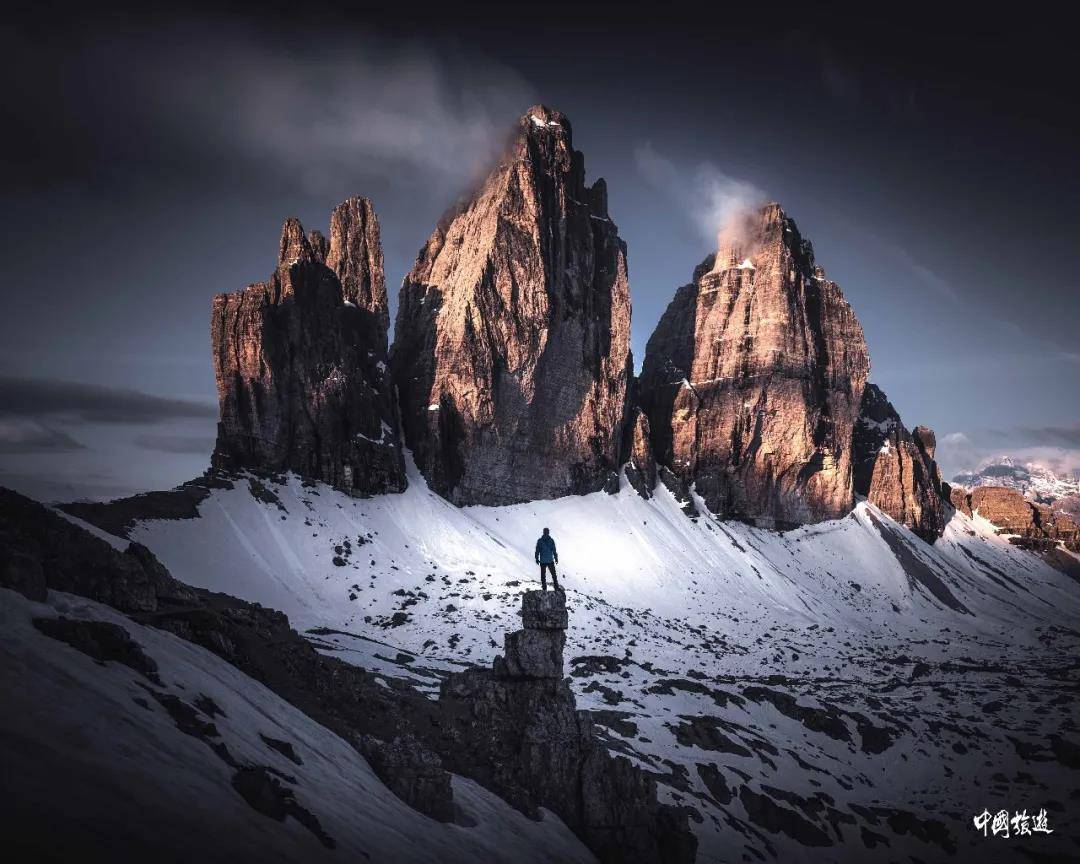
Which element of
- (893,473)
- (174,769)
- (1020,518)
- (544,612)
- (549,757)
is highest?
(893,473)

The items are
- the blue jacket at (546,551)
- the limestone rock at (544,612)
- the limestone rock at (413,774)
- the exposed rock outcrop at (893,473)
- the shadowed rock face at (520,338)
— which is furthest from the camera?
the exposed rock outcrop at (893,473)

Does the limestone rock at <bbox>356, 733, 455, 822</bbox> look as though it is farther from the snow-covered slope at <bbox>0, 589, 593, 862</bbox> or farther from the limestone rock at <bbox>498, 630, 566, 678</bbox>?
the limestone rock at <bbox>498, 630, 566, 678</bbox>

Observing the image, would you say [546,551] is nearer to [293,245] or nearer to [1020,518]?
[293,245]

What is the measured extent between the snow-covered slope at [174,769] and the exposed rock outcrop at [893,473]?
154111mm

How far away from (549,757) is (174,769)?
1566cm

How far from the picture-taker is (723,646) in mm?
73000

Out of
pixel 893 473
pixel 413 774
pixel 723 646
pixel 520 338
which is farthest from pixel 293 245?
pixel 893 473

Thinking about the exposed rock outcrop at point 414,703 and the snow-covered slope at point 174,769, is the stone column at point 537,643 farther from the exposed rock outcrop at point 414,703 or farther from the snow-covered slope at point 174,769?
the snow-covered slope at point 174,769

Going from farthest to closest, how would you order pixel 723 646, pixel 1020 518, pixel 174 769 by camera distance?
pixel 1020 518
pixel 723 646
pixel 174 769

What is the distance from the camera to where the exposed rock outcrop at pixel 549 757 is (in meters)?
21.8

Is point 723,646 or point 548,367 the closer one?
point 723,646

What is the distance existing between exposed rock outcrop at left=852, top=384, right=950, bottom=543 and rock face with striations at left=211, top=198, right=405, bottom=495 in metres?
110

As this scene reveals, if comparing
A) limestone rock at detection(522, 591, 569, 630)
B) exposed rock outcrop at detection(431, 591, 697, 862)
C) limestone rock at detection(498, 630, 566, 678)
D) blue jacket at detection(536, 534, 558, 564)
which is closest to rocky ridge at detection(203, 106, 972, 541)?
blue jacket at detection(536, 534, 558, 564)

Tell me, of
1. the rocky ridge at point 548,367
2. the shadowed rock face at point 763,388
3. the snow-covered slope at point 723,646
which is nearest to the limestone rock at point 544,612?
the snow-covered slope at point 723,646
